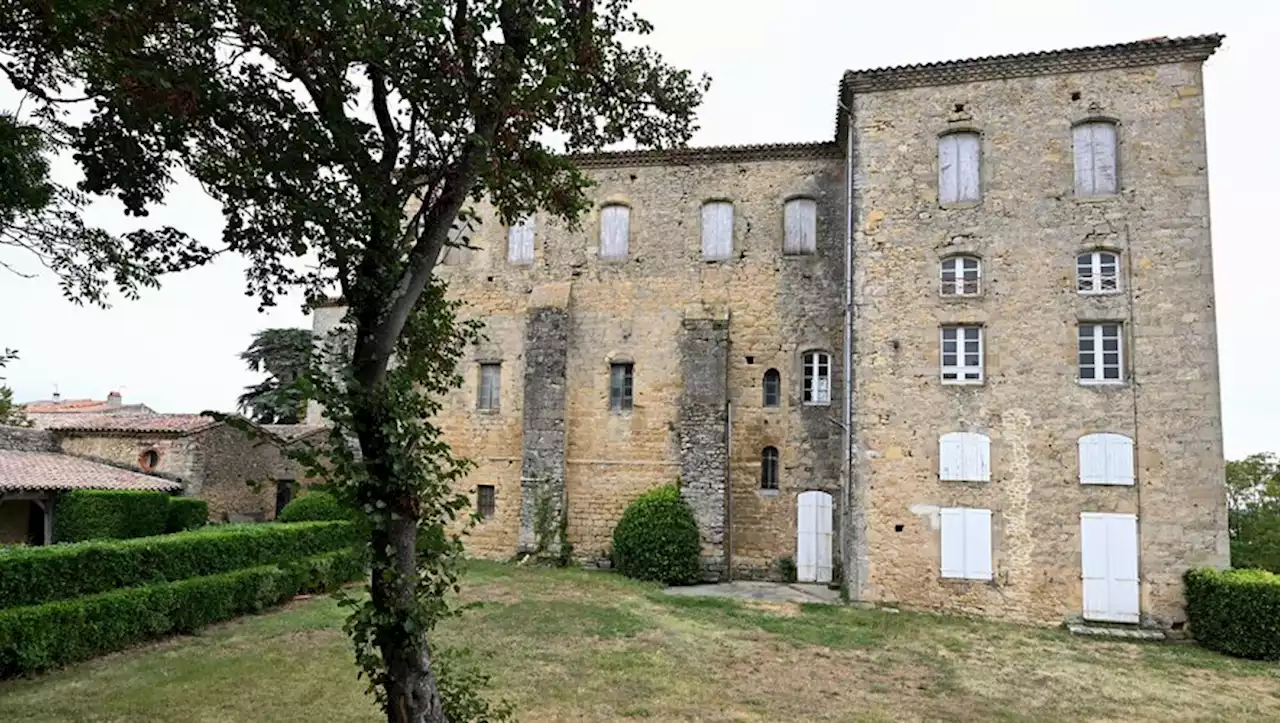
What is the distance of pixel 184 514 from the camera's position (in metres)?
18.3

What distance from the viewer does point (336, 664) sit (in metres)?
9.57

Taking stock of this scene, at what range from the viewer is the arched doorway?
16.9m

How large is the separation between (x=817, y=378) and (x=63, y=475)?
18315 millimetres

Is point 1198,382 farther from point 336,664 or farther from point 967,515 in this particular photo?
point 336,664

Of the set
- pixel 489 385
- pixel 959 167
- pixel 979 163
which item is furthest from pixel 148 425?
pixel 979 163

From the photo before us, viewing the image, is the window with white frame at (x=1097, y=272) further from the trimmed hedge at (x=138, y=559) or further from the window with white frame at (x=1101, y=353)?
Result: the trimmed hedge at (x=138, y=559)

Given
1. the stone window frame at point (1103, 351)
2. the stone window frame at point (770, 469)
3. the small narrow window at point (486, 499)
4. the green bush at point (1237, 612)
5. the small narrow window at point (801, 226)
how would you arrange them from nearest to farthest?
the green bush at point (1237, 612), the stone window frame at point (1103, 351), the stone window frame at point (770, 469), the small narrow window at point (801, 226), the small narrow window at point (486, 499)

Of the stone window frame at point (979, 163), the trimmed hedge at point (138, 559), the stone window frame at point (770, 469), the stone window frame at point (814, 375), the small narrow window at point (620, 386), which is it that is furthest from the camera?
the small narrow window at point (620, 386)

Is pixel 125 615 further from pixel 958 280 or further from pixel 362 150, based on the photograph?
pixel 958 280

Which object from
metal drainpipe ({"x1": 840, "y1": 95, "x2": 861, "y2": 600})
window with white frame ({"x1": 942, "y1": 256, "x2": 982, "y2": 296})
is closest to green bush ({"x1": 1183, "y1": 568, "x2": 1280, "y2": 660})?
metal drainpipe ({"x1": 840, "y1": 95, "x2": 861, "y2": 600})

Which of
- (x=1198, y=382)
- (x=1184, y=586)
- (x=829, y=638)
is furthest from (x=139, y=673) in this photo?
(x=1198, y=382)

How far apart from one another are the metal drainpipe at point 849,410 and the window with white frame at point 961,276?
181 cm

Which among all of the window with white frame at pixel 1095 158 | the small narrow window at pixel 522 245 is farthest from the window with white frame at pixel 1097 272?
the small narrow window at pixel 522 245

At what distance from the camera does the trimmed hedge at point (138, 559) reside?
9.36 meters
